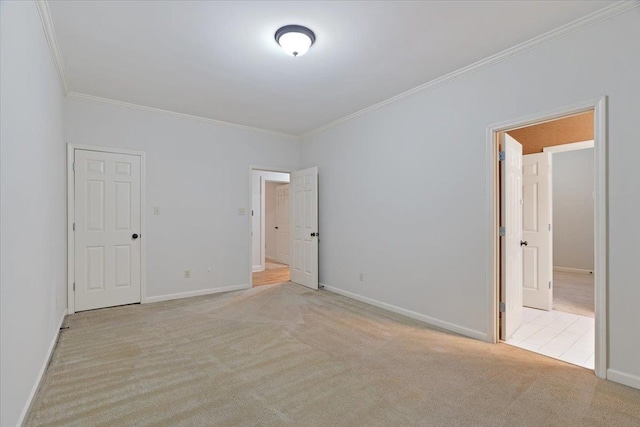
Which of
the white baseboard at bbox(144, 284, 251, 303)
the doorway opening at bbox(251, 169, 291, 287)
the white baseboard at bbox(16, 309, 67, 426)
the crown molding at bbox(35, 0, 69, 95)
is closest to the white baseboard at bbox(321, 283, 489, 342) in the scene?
the white baseboard at bbox(144, 284, 251, 303)

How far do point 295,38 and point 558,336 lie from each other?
12.7 feet

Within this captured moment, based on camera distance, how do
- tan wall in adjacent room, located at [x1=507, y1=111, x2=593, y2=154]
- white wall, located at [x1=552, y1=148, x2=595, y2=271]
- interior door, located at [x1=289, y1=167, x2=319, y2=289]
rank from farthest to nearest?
white wall, located at [x1=552, y1=148, x2=595, y2=271], interior door, located at [x1=289, y1=167, x2=319, y2=289], tan wall in adjacent room, located at [x1=507, y1=111, x2=593, y2=154]

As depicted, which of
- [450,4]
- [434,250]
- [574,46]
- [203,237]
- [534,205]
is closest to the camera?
[450,4]

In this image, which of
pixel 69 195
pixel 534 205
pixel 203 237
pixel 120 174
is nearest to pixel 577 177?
pixel 534 205

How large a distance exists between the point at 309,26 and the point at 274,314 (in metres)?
3.15

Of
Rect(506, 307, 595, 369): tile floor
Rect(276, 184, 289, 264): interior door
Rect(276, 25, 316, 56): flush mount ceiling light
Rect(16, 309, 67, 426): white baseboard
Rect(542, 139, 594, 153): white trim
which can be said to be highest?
Rect(276, 25, 316, 56): flush mount ceiling light

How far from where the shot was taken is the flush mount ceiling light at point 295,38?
2.53m

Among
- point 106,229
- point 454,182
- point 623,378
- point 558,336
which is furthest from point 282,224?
point 623,378

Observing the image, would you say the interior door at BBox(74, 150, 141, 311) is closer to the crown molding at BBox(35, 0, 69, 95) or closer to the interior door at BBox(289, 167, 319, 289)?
the crown molding at BBox(35, 0, 69, 95)

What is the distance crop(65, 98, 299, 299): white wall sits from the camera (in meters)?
4.21

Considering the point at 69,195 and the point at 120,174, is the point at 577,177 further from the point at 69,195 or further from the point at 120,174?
the point at 69,195

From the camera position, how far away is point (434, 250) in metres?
3.56

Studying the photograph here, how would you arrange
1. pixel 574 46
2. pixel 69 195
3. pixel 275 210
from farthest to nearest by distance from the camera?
pixel 275 210
pixel 69 195
pixel 574 46

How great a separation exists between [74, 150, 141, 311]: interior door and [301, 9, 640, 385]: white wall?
283cm
